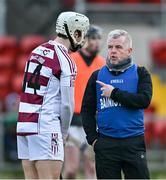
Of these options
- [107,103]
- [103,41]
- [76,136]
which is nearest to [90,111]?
[107,103]

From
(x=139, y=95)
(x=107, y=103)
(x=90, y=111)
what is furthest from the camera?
(x=90, y=111)

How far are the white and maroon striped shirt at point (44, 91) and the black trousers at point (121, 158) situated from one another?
1.54 feet

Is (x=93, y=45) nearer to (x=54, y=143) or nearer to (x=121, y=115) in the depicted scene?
(x=121, y=115)

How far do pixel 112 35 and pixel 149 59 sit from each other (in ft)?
31.9

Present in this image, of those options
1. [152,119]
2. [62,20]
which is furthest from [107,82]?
[152,119]

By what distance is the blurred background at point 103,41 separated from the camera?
1633 cm

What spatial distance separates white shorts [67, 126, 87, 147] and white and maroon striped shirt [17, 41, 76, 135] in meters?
3.00

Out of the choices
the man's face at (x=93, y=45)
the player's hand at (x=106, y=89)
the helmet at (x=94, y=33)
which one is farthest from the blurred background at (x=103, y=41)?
the player's hand at (x=106, y=89)

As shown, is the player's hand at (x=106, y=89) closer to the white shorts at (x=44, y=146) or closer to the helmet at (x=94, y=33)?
the white shorts at (x=44, y=146)

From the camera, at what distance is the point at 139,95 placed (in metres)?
8.58

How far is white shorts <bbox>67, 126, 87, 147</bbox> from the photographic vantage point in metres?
11.5

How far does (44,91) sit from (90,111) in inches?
23.6

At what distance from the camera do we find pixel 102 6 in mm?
18125

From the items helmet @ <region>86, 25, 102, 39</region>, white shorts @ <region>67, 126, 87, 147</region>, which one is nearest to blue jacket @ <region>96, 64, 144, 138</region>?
helmet @ <region>86, 25, 102, 39</region>
